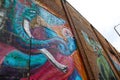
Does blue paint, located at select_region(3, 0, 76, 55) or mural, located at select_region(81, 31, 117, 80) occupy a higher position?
blue paint, located at select_region(3, 0, 76, 55)

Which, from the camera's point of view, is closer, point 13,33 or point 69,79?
point 13,33

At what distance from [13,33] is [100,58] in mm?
6199

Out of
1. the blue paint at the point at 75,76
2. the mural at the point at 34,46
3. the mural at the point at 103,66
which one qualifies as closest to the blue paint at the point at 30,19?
the mural at the point at 34,46

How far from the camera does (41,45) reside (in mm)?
6613

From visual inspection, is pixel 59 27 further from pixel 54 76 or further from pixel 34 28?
pixel 54 76

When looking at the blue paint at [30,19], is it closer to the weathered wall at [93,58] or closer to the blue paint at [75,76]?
the blue paint at [75,76]

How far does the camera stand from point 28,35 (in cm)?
632

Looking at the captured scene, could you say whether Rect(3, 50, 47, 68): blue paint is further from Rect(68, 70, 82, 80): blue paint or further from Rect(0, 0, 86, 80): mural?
Rect(68, 70, 82, 80): blue paint

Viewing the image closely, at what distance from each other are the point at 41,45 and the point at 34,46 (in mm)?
331

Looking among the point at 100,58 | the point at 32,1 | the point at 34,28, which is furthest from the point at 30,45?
the point at 100,58

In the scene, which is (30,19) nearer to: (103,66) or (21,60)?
(21,60)

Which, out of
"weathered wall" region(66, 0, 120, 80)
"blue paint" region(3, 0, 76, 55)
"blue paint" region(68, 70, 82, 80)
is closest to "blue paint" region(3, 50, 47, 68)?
"blue paint" region(3, 0, 76, 55)

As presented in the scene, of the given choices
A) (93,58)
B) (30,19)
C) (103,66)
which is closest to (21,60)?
(30,19)

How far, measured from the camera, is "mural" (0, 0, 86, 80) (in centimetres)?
536
